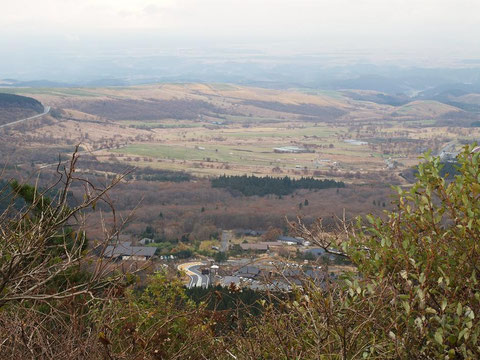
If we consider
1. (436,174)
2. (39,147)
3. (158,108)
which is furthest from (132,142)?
(436,174)

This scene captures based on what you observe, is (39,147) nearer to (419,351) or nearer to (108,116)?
(108,116)

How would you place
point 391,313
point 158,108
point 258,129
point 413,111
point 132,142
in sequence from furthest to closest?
point 413,111, point 158,108, point 258,129, point 132,142, point 391,313

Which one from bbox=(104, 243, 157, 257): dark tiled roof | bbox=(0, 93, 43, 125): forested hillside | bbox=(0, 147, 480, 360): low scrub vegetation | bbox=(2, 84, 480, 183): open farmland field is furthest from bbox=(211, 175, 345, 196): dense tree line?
bbox=(0, 147, 480, 360): low scrub vegetation

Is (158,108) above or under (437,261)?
under

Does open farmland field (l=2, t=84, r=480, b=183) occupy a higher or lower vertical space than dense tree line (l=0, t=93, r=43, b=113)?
lower

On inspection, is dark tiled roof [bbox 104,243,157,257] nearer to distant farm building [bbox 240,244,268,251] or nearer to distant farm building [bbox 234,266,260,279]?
distant farm building [bbox 234,266,260,279]

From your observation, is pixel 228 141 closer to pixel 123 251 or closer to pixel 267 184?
pixel 267 184

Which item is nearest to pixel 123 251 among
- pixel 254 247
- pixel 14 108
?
pixel 254 247

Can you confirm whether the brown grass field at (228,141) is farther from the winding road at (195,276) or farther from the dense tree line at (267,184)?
the winding road at (195,276)
